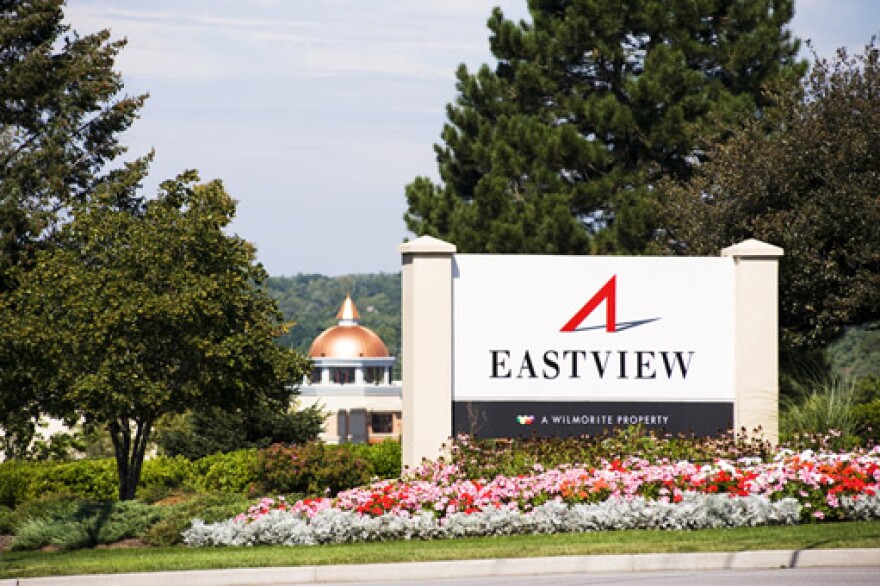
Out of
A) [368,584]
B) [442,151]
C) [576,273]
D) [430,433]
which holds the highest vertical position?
[442,151]

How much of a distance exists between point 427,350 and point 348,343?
266 ft

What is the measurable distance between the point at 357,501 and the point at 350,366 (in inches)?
3263

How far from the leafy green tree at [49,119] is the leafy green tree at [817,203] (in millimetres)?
17000

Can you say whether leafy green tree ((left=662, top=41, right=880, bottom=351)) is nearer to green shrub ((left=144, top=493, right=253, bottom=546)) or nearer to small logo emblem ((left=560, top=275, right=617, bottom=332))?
small logo emblem ((left=560, top=275, right=617, bottom=332))

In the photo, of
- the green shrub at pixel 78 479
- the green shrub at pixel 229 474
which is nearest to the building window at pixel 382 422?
the green shrub at pixel 229 474

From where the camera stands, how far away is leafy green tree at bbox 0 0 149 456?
3416 cm

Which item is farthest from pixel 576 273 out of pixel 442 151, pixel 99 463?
pixel 442 151

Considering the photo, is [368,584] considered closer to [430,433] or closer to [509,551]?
[509,551]

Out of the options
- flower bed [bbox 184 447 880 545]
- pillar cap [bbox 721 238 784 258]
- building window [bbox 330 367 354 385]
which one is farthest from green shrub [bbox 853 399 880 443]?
building window [bbox 330 367 354 385]

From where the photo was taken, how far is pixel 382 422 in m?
97.0

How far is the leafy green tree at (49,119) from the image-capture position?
112ft

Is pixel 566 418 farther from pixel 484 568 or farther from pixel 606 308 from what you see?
pixel 484 568

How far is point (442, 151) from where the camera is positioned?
4606 centimetres

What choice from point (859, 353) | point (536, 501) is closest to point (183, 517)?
point (536, 501)
